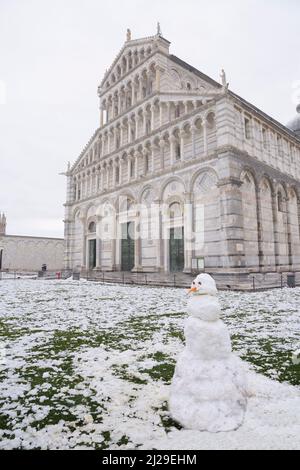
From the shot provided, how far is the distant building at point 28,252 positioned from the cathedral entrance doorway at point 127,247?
83.5ft

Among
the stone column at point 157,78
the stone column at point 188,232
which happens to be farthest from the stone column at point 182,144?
the stone column at point 157,78

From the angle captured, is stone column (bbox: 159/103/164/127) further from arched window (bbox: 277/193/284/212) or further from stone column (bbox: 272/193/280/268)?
arched window (bbox: 277/193/284/212)

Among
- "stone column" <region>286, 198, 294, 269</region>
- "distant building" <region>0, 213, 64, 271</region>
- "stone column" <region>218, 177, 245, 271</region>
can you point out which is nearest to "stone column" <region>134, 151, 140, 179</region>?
"stone column" <region>218, 177, 245, 271</region>

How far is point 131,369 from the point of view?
4.14 meters

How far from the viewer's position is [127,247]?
2569cm

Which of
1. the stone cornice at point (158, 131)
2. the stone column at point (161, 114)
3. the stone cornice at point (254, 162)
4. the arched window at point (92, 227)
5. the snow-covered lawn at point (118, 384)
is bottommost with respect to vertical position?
the snow-covered lawn at point (118, 384)

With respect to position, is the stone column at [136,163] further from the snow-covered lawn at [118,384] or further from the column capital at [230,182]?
the snow-covered lawn at [118,384]

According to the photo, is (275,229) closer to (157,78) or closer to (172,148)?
(172,148)

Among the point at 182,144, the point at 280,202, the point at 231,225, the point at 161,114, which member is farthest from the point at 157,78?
the point at 231,225

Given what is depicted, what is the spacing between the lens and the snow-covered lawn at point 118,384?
2.55 meters

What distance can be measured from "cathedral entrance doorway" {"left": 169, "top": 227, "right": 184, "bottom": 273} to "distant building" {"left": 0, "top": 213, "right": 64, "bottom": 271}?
32111 millimetres

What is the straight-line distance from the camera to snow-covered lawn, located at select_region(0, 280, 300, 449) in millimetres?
2549
